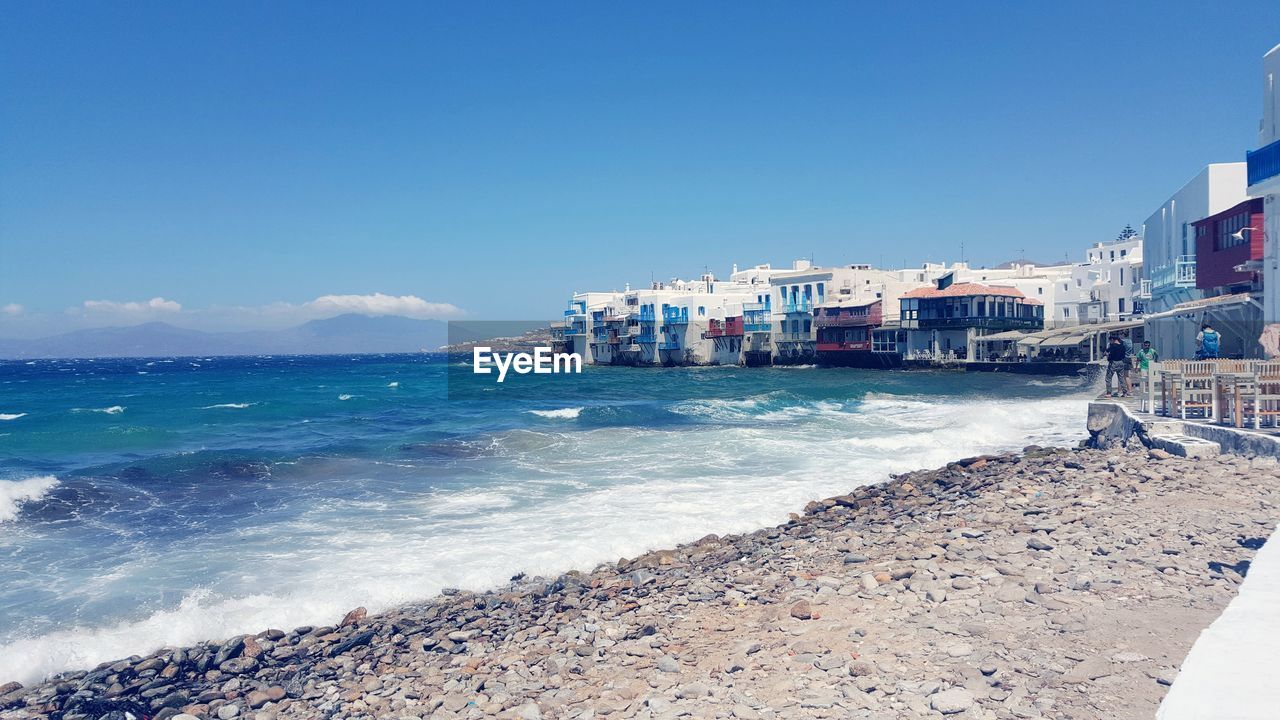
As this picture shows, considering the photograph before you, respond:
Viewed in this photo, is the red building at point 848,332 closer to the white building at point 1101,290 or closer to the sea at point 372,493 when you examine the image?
the white building at point 1101,290

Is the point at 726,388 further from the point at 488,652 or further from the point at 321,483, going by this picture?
the point at 488,652

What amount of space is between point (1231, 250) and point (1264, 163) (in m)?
5.83

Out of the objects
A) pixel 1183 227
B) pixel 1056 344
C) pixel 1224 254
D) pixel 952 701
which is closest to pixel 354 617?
pixel 952 701

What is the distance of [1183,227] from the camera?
91.8 feet

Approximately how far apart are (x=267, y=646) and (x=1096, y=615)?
7.50 m

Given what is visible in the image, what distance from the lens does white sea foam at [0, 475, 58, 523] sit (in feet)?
47.2

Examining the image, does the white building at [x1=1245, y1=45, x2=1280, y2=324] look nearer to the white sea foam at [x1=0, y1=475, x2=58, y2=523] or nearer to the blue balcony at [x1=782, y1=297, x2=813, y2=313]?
the white sea foam at [x1=0, y1=475, x2=58, y2=523]

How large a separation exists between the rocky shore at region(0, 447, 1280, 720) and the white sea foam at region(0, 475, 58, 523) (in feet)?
31.7

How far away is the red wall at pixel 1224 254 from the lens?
20812 mm

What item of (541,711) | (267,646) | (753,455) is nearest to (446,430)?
(753,455)

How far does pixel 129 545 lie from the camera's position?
11.9 m

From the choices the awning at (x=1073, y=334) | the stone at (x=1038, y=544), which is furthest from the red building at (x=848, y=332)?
the stone at (x=1038, y=544)

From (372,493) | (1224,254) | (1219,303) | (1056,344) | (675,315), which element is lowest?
(372,493)

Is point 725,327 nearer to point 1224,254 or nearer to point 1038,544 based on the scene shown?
point 1224,254
